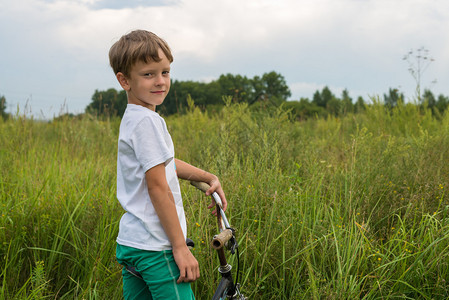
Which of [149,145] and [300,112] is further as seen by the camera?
[300,112]

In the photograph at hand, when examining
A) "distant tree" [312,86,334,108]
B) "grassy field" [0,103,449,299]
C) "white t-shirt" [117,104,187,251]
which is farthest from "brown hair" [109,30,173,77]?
"distant tree" [312,86,334,108]

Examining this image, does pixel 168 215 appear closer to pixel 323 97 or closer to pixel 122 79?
pixel 122 79

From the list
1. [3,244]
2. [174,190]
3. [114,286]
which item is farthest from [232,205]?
[3,244]

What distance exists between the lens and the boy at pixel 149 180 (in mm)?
1549

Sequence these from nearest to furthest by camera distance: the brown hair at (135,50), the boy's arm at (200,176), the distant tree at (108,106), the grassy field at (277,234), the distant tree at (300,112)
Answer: the brown hair at (135,50) < the boy's arm at (200,176) < the grassy field at (277,234) < the distant tree at (300,112) < the distant tree at (108,106)

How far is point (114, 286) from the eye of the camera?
2.60 m

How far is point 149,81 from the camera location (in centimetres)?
166

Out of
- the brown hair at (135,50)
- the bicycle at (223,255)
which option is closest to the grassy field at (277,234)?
the bicycle at (223,255)

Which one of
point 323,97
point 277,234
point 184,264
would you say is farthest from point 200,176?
point 323,97

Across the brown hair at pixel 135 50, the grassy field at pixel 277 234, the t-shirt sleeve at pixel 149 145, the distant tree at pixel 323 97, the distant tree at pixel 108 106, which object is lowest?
the grassy field at pixel 277 234

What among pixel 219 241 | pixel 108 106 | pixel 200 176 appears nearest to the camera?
pixel 219 241

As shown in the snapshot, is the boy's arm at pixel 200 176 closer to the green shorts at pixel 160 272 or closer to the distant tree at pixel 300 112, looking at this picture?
the green shorts at pixel 160 272

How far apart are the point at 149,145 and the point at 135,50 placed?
40cm

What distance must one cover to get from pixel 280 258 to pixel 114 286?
1100mm
